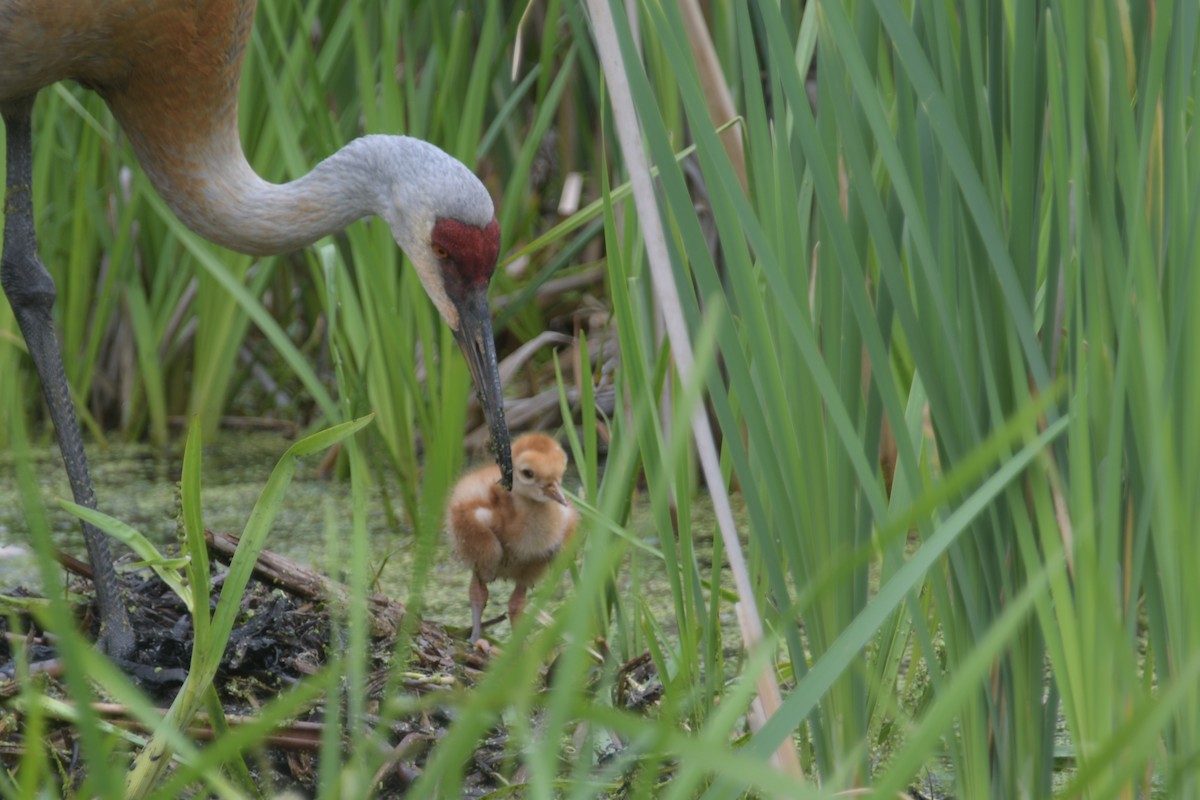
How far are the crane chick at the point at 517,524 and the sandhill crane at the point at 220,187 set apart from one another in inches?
3.1

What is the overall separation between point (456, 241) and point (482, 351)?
21 cm

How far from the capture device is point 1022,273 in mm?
1316

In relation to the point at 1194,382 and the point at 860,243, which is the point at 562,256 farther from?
the point at 1194,382

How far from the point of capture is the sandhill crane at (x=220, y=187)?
2.65 m

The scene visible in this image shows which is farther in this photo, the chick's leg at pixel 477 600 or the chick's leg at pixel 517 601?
the chick's leg at pixel 517 601

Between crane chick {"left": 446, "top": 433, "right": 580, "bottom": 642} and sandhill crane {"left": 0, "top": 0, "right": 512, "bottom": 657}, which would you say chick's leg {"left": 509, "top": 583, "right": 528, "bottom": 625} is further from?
sandhill crane {"left": 0, "top": 0, "right": 512, "bottom": 657}

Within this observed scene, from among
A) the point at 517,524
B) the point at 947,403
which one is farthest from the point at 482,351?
the point at 947,403

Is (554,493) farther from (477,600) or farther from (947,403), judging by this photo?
(947,403)

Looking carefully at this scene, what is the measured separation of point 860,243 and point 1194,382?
0.35 metres

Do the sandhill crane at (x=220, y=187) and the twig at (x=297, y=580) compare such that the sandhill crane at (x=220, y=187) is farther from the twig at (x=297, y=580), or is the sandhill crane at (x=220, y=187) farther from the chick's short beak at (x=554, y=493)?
the twig at (x=297, y=580)

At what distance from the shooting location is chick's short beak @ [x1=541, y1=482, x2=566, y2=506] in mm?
2654

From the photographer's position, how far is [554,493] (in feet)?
8.77

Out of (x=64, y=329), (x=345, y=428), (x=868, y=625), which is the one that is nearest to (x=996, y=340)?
(x=868, y=625)

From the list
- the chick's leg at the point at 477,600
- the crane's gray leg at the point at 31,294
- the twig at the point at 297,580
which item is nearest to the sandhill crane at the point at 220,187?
the crane's gray leg at the point at 31,294
